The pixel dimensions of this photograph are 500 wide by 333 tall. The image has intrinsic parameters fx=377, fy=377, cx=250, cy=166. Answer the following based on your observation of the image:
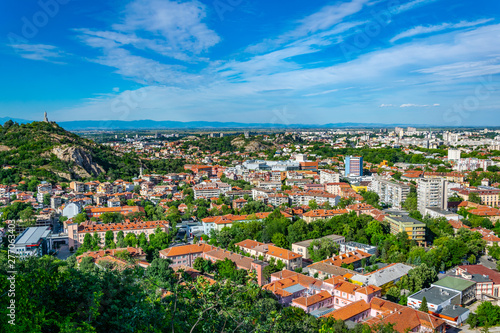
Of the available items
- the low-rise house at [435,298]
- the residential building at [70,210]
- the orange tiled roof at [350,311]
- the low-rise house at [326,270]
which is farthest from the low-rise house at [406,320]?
the residential building at [70,210]

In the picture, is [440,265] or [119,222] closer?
[440,265]

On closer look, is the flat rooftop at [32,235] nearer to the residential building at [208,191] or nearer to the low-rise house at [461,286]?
the residential building at [208,191]

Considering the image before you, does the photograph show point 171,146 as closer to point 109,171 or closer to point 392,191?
point 109,171

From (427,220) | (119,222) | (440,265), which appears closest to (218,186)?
(119,222)

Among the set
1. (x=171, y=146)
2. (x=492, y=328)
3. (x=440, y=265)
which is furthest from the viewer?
(x=171, y=146)

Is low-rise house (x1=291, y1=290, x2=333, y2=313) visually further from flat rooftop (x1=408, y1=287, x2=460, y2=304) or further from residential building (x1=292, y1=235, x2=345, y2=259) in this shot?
residential building (x1=292, y1=235, x2=345, y2=259)
